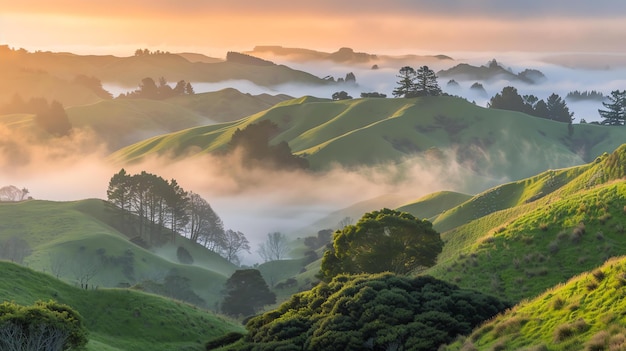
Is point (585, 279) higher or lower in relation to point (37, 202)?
lower

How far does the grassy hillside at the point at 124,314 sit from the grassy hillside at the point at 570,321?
39.3 metres

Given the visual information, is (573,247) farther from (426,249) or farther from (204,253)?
(204,253)

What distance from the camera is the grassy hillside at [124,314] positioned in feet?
228

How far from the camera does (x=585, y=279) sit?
3591cm

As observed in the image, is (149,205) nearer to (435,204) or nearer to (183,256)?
(183,256)

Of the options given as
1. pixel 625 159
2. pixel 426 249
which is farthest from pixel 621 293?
pixel 625 159

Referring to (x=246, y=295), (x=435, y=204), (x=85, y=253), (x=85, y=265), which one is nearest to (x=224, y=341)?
(x=246, y=295)

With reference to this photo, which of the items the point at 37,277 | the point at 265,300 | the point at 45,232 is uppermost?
the point at 45,232

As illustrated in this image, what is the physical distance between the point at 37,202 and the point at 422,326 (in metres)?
161

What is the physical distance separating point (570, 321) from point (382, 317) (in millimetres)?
16809

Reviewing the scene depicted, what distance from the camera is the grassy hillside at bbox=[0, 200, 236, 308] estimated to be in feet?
453

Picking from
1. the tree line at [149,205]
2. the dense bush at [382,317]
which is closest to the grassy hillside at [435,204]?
the tree line at [149,205]

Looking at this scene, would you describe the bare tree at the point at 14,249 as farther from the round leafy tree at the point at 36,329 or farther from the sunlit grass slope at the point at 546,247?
the sunlit grass slope at the point at 546,247

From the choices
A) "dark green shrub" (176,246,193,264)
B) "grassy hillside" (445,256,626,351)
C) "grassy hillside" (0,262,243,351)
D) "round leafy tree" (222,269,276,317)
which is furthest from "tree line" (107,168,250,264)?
"grassy hillside" (445,256,626,351)
